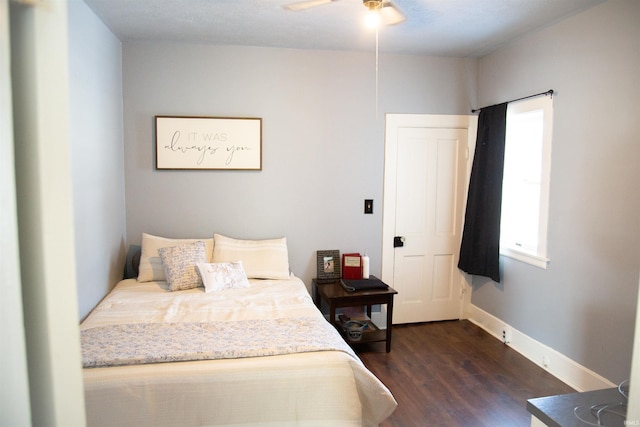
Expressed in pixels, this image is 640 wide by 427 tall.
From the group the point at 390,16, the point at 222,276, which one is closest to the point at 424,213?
the point at 390,16

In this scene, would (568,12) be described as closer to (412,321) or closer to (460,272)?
(460,272)

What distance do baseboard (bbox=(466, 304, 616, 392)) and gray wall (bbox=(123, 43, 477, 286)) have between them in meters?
1.14

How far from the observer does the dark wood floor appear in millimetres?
2352

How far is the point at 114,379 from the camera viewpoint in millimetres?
1709

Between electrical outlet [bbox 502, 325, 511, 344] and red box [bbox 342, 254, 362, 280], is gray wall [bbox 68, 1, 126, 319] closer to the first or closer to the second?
red box [bbox 342, 254, 362, 280]

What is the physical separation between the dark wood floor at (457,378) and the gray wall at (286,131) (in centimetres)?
83

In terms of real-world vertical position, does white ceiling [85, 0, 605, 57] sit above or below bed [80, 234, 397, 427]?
above

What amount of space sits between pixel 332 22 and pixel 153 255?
2229 millimetres

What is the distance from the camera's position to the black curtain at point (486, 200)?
130 inches

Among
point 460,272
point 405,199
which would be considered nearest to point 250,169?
point 405,199

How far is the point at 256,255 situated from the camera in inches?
127

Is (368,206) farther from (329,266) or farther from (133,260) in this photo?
(133,260)

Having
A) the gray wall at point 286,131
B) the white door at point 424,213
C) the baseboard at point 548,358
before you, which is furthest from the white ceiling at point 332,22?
the baseboard at point 548,358

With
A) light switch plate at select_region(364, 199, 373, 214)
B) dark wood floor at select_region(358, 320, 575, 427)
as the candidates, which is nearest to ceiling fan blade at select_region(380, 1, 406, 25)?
light switch plate at select_region(364, 199, 373, 214)
